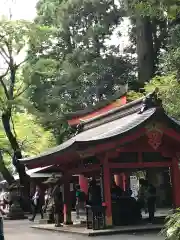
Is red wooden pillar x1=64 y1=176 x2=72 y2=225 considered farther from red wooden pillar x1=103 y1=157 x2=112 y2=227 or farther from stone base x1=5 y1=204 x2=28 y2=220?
stone base x1=5 y1=204 x2=28 y2=220

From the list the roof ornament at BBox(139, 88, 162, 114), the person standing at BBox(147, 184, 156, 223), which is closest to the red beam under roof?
the person standing at BBox(147, 184, 156, 223)

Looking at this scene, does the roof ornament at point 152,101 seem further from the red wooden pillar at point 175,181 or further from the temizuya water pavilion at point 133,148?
the red wooden pillar at point 175,181

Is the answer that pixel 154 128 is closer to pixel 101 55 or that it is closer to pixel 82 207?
pixel 82 207

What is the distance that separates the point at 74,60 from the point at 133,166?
1777cm

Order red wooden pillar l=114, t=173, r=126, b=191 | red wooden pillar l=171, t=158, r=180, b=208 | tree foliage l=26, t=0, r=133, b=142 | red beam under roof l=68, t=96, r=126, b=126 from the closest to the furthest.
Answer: red wooden pillar l=171, t=158, r=180, b=208 → red beam under roof l=68, t=96, r=126, b=126 → red wooden pillar l=114, t=173, r=126, b=191 → tree foliage l=26, t=0, r=133, b=142

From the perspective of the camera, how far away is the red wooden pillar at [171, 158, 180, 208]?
15.9 metres

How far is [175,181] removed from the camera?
16047mm

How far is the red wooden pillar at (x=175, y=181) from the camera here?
52.2 ft

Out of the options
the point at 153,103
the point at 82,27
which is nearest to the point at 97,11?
the point at 82,27

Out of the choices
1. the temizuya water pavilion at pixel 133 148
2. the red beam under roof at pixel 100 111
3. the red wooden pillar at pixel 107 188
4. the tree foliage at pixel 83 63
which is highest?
the tree foliage at pixel 83 63

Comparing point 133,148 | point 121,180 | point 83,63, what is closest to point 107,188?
point 133,148

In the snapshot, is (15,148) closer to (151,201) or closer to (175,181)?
(151,201)

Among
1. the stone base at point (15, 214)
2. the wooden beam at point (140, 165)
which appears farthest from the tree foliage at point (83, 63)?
the wooden beam at point (140, 165)

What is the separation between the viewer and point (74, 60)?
32.4 metres
